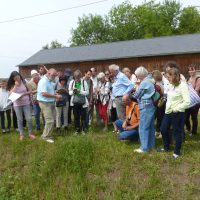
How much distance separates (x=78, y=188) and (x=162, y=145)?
2.36 meters

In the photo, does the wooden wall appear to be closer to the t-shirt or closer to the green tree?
the t-shirt

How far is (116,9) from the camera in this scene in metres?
67.2

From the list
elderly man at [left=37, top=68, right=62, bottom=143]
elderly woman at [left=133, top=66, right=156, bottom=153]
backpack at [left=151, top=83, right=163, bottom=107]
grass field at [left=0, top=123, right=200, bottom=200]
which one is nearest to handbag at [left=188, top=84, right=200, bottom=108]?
backpack at [left=151, top=83, right=163, bottom=107]

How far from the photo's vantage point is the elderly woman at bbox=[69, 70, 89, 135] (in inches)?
383

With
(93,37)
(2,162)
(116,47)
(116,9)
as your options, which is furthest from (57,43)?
(2,162)

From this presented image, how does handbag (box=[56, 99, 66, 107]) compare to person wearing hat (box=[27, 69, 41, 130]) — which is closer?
handbag (box=[56, 99, 66, 107])

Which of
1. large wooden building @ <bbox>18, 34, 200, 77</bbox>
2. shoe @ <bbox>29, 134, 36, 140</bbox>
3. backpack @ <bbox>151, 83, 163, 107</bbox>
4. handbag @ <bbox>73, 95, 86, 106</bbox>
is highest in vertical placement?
large wooden building @ <bbox>18, 34, 200, 77</bbox>

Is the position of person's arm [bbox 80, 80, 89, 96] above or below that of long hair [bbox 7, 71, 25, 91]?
below

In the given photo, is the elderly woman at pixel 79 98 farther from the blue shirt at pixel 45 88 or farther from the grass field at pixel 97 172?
the grass field at pixel 97 172

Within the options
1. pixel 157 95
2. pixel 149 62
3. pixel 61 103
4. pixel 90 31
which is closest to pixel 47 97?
pixel 61 103

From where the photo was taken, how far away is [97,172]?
7.16 metres

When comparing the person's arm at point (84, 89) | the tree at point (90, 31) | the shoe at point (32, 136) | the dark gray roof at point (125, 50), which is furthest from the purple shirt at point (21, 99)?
the tree at point (90, 31)

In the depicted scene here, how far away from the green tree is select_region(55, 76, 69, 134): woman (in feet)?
178

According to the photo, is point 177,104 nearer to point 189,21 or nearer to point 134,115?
point 134,115
